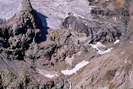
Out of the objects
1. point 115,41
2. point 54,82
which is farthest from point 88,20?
point 54,82

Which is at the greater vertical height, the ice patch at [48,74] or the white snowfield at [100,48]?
the white snowfield at [100,48]

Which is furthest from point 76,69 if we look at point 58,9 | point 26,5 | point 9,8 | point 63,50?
point 9,8

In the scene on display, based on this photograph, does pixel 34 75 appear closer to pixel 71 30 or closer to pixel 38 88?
pixel 38 88

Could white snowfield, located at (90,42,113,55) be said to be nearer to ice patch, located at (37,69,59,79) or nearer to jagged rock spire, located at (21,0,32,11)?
ice patch, located at (37,69,59,79)

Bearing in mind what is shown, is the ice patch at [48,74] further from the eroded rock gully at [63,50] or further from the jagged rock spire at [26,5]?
the jagged rock spire at [26,5]

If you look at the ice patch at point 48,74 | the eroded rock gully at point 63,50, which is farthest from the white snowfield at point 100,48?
the ice patch at point 48,74

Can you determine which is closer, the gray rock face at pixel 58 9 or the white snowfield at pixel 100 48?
the white snowfield at pixel 100 48
